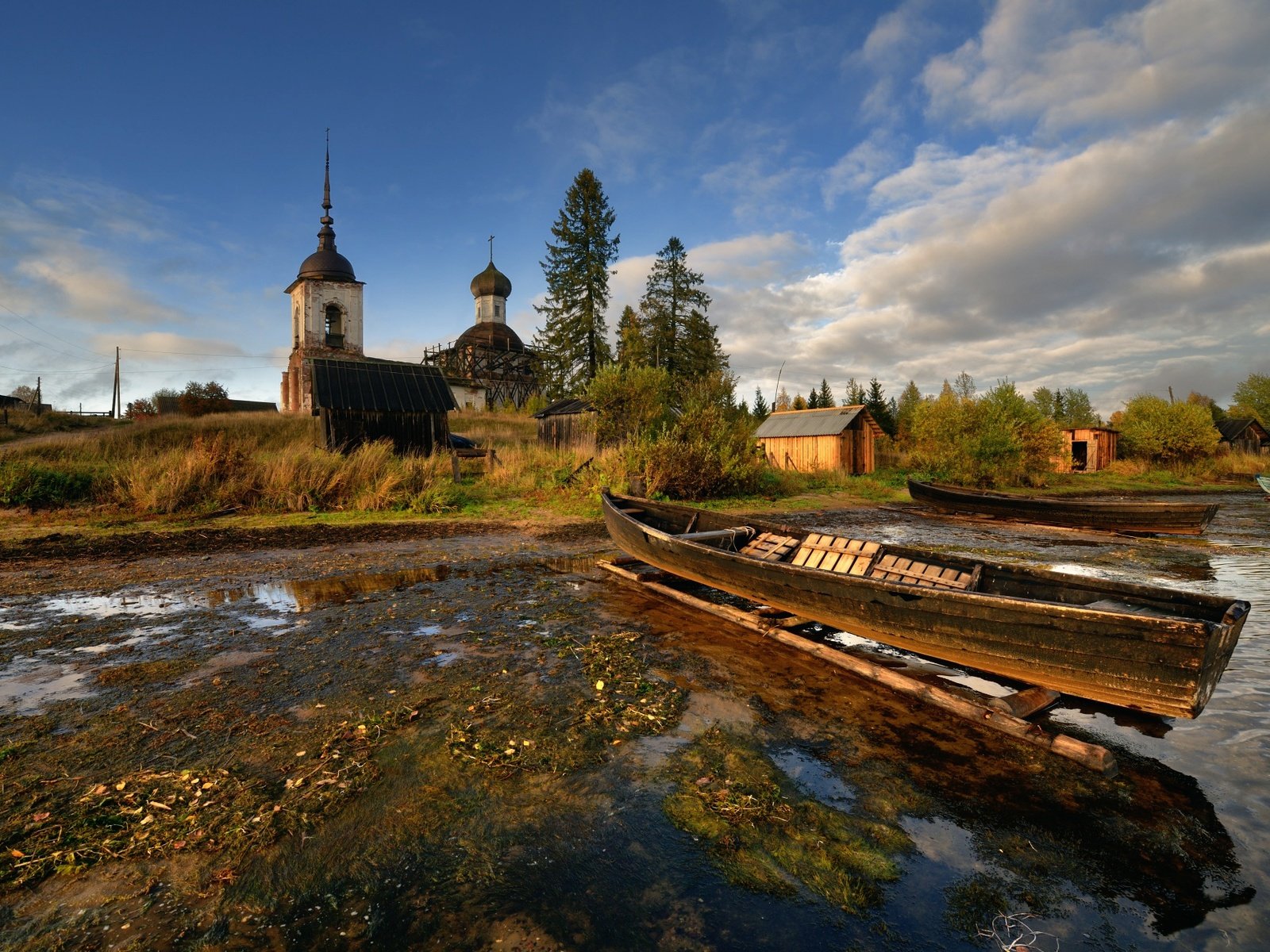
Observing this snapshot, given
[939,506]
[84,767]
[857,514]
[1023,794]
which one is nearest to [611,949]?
[1023,794]

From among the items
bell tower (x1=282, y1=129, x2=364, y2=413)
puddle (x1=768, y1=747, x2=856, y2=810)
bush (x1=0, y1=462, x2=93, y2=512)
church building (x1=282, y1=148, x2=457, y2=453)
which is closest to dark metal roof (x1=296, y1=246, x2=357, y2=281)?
bell tower (x1=282, y1=129, x2=364, y2=413)

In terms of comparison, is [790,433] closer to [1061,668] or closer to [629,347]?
[629,347]

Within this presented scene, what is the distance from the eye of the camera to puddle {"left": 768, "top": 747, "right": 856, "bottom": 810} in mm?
3229

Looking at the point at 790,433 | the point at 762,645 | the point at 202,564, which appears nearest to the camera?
the point at 762,645

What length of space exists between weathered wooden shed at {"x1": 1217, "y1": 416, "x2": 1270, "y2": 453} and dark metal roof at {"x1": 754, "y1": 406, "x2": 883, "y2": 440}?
1207 inches

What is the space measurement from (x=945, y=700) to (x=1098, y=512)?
12225 mm

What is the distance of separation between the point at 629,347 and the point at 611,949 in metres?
36.7

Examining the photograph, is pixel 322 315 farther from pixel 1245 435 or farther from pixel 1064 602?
pixel 1245 435

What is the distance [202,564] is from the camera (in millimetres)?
9258

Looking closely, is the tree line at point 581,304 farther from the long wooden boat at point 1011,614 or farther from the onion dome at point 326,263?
the long wooden boat at point 1011,614

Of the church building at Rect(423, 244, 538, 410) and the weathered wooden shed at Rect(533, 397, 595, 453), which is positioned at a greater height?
the church building at Rect(423, 244, 538, 410)

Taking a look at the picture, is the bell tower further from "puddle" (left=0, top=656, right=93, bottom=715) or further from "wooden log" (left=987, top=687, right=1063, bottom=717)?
"wooden log" (left=987, top=687, right=1063, bottom=717)

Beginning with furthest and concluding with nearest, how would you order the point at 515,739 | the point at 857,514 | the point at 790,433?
the point at 790,433 → the point at 857,514 → the point at 515,739

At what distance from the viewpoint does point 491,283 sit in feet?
160
